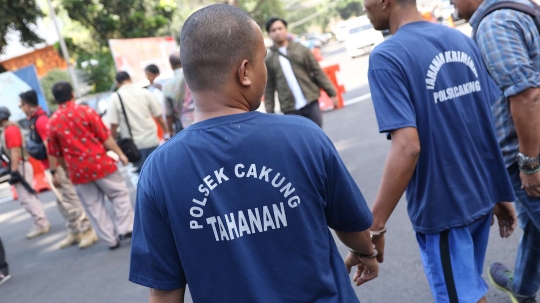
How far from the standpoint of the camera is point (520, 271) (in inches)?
125

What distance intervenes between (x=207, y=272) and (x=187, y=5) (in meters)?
56.1

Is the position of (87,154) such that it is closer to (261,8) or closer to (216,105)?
(216,105)

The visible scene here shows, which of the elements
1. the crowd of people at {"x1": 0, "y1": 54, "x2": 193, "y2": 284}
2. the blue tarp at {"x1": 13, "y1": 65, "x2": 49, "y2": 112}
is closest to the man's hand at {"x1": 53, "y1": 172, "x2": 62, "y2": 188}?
the crowd of people at {"x1": 0, "y1": 54, "x2": 193, "y2": 284}

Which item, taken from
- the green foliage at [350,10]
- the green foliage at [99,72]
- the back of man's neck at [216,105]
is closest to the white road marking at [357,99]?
the back of man's neck at [216,105]

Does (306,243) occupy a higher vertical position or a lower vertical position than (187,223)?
lower

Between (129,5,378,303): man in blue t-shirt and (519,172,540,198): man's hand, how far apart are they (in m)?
1.40

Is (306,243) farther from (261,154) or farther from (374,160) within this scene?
(374,160)

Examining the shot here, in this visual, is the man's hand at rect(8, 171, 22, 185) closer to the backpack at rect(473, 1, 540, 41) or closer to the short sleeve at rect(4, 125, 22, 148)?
the short sleeve at rect(4, 125, 22, 148)

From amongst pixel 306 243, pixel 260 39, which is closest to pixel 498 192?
pixel 306 243

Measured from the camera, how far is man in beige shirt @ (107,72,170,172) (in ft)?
22.6

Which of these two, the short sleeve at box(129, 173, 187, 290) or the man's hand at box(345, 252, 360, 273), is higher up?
the short sleeve at box(129, 173, 187, 290)

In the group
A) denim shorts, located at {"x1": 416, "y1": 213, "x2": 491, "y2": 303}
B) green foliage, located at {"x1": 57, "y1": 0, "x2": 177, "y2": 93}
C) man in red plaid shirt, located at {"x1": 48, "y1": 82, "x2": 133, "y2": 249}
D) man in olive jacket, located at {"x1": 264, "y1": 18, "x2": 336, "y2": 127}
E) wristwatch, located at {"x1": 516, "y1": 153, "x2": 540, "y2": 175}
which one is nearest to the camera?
denim shorts, located at {"x1": 416, "y1": 213, "x2": 491, "y2": 303}

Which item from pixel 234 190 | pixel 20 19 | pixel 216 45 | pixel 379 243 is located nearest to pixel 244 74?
pixel 216 45

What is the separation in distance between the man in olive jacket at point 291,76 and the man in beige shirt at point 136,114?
1.51 meters
